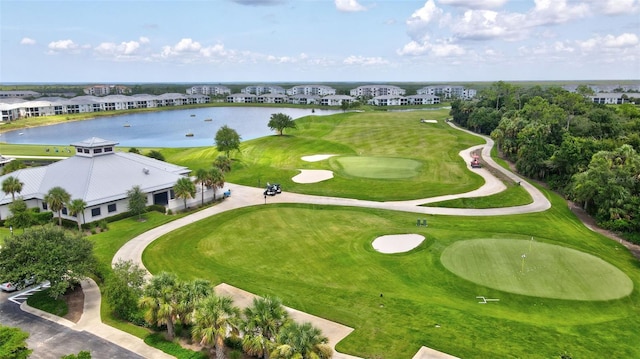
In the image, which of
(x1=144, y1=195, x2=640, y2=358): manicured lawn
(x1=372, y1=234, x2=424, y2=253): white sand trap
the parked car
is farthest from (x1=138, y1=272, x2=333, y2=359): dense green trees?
(x1=372, y1=234, x2=424, y2=253): white sand trap

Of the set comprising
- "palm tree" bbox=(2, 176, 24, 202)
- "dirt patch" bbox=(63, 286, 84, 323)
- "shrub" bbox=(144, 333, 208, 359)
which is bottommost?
"dirt patch" bbox=(63, 286, 84, 323)

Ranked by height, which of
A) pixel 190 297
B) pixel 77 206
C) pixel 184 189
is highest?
pixel 184 189

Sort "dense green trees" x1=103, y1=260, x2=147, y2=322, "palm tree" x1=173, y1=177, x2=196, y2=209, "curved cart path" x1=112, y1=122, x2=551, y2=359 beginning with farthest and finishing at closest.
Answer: "palm tree" x1=173, y1=177, x2=196, y2=209, "curved cart path" x1=112, y1=122, x2=551, y2=359, "dense green trees" x1=103, y1=260, x2=147, y2=322

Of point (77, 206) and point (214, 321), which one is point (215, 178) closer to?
point (77, 206)

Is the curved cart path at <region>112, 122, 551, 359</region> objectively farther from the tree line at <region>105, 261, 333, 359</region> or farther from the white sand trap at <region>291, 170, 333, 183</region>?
the white sand trap at <region>291, 170, 333, 183</region>

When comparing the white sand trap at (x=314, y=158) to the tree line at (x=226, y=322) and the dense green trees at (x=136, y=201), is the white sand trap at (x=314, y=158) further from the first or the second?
the tree line at (x=226, y=322)

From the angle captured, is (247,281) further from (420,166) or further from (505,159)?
(505,159)

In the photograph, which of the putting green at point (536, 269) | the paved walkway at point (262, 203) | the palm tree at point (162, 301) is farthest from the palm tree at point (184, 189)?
the putting green at point (536, 269)

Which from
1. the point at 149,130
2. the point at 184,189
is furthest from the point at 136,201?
the point at 149,130
